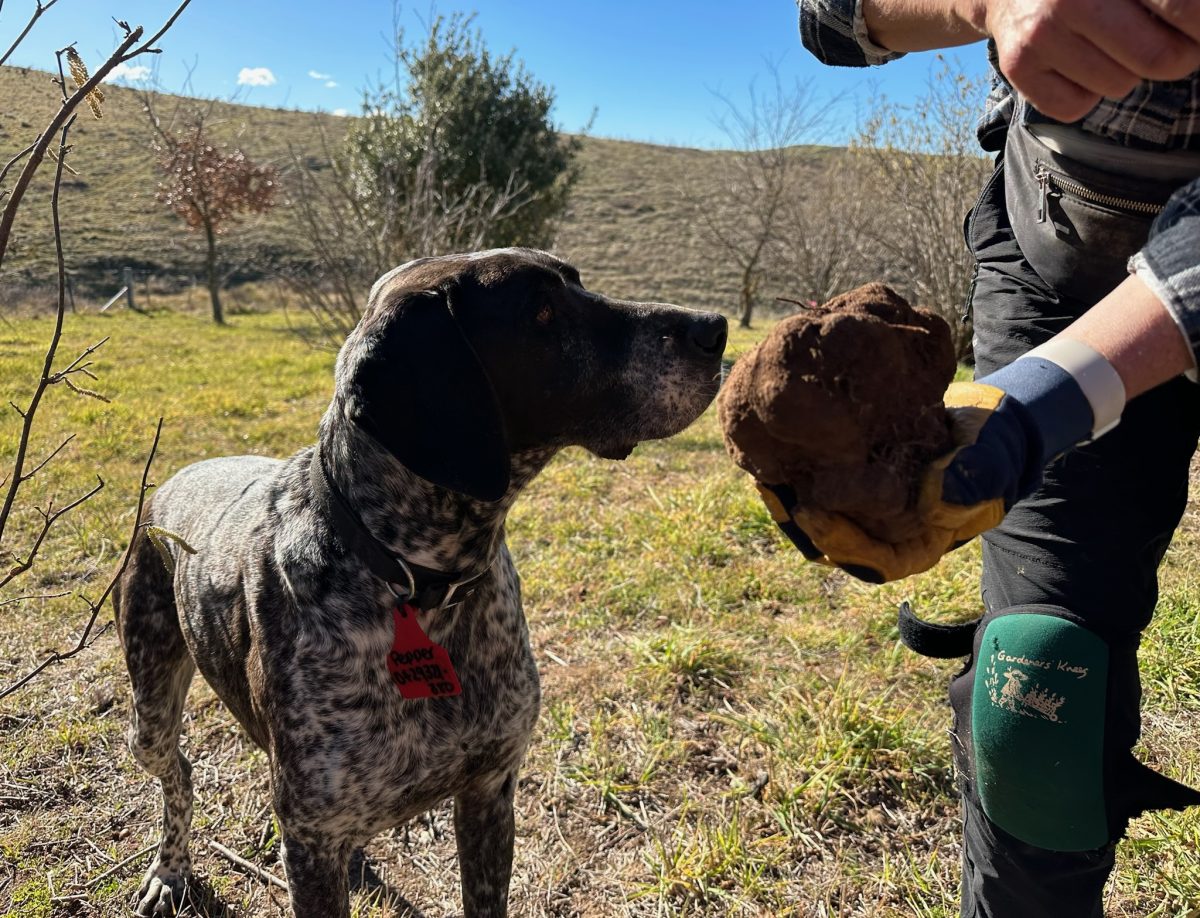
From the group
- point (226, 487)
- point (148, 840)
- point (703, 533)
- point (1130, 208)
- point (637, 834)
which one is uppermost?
point (1130, 208)

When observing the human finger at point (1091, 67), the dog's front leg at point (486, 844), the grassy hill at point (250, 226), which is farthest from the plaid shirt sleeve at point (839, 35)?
the grassy hill at point (250, 226)

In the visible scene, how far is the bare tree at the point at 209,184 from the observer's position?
790 inches

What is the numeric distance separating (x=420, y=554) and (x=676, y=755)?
1563mm

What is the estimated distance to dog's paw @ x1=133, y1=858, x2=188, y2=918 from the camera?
2.60m

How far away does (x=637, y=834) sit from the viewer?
279cm

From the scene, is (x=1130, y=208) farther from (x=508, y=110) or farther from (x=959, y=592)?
(x=508, y=110)

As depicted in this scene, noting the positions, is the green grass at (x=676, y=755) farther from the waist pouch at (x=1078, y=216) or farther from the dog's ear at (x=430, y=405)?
the waist pouch at (x=1078, y=216)

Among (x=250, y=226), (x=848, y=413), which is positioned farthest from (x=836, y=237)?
(x=250, y=226)

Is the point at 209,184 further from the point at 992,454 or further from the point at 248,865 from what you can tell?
the point at 992,454

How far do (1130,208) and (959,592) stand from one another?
2.89 m

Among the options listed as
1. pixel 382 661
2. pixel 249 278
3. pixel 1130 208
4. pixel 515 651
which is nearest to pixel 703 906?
pixel 515 651

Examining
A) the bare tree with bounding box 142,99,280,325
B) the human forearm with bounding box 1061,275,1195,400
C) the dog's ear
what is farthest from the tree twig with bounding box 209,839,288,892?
the bare tree with bounding box 142,99,280,325

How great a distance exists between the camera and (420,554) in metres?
2.09

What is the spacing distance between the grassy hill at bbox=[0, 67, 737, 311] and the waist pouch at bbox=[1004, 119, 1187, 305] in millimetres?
22298
